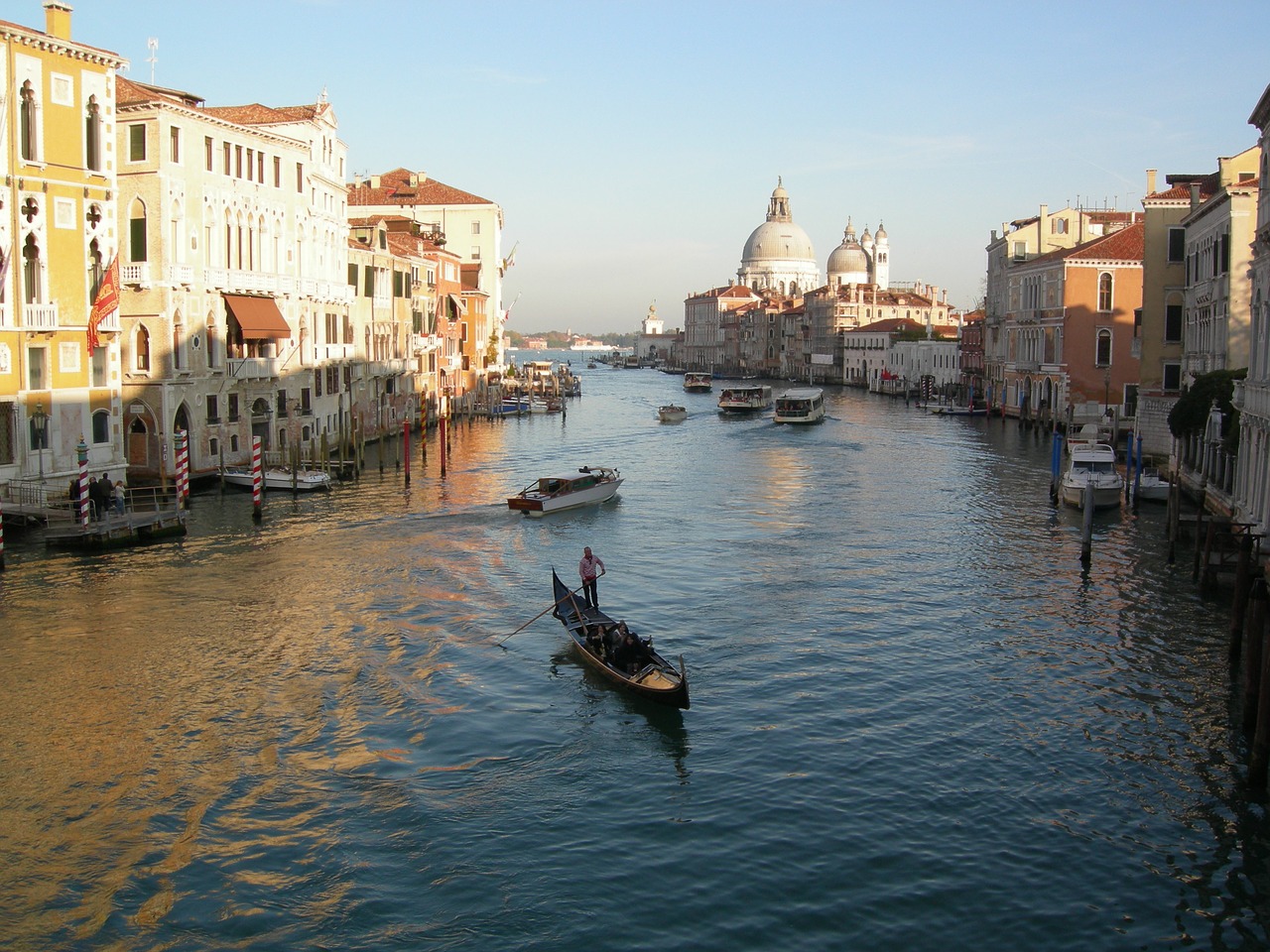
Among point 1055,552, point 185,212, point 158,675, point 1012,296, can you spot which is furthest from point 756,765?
point 1012,296

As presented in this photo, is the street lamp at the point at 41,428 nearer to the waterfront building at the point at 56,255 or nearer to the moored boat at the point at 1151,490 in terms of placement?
the waterfront building at the point at 56,255

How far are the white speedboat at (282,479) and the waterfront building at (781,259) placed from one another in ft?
485

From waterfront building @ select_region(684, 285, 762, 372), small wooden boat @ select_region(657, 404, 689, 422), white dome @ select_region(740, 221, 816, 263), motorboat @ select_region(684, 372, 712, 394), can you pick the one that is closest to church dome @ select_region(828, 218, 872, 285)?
waterfront building @ select_region(684, 285, 762, 372)

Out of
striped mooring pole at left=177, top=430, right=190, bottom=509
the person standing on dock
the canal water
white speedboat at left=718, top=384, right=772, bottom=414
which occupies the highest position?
white speedboat at left=718, top=384, right=772, bottom=414

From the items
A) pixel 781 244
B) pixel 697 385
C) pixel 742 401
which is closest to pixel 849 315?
pixel 697 385

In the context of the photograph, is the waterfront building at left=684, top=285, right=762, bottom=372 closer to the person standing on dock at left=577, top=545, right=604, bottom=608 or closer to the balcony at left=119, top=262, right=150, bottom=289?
the balcony at left=119, top=262, right=150, bottom=289

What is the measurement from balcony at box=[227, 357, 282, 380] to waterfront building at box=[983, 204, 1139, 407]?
4085 cm

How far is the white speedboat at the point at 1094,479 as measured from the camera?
30.1 meters

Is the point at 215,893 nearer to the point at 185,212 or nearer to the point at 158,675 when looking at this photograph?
the point at 158,675

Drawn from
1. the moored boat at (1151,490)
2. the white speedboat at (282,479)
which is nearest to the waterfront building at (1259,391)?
the moored boat at (1151,490)

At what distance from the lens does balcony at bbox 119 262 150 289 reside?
95.7 ft

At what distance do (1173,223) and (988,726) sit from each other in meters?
28.7

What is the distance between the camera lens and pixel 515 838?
11555 millimetres

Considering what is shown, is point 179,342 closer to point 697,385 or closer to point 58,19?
point 58,19
